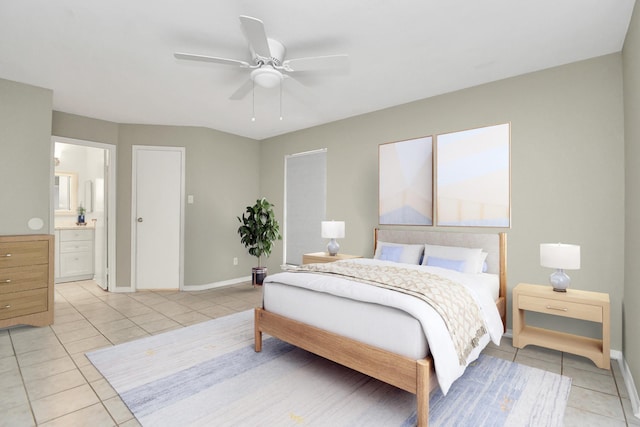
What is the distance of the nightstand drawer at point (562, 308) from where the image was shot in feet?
8.07

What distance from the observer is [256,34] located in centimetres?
204

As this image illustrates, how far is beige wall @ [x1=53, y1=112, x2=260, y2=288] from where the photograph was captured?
4.90m

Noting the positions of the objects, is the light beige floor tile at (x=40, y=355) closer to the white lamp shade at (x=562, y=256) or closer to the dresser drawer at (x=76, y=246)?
the dresser drawer at (x=76, y=246)

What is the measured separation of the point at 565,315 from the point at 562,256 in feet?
1.56

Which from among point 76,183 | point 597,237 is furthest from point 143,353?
point 76,183

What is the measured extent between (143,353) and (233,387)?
109 cm

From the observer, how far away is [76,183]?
611 cm

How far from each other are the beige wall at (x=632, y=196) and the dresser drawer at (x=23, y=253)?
5281mm

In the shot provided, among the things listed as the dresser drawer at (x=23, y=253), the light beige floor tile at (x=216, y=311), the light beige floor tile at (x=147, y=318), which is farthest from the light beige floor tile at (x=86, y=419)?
the dresser drawer at (x=23, y=253)

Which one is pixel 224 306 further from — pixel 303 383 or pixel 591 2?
pixel 591 2

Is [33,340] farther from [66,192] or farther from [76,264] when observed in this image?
[66,192]

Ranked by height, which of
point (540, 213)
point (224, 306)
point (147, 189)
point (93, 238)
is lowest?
point (224, 306)

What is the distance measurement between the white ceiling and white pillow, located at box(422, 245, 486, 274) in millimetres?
1814

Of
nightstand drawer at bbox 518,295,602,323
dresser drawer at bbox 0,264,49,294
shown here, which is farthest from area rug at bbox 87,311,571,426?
dresser drawer at bbox 0,264,49,294
